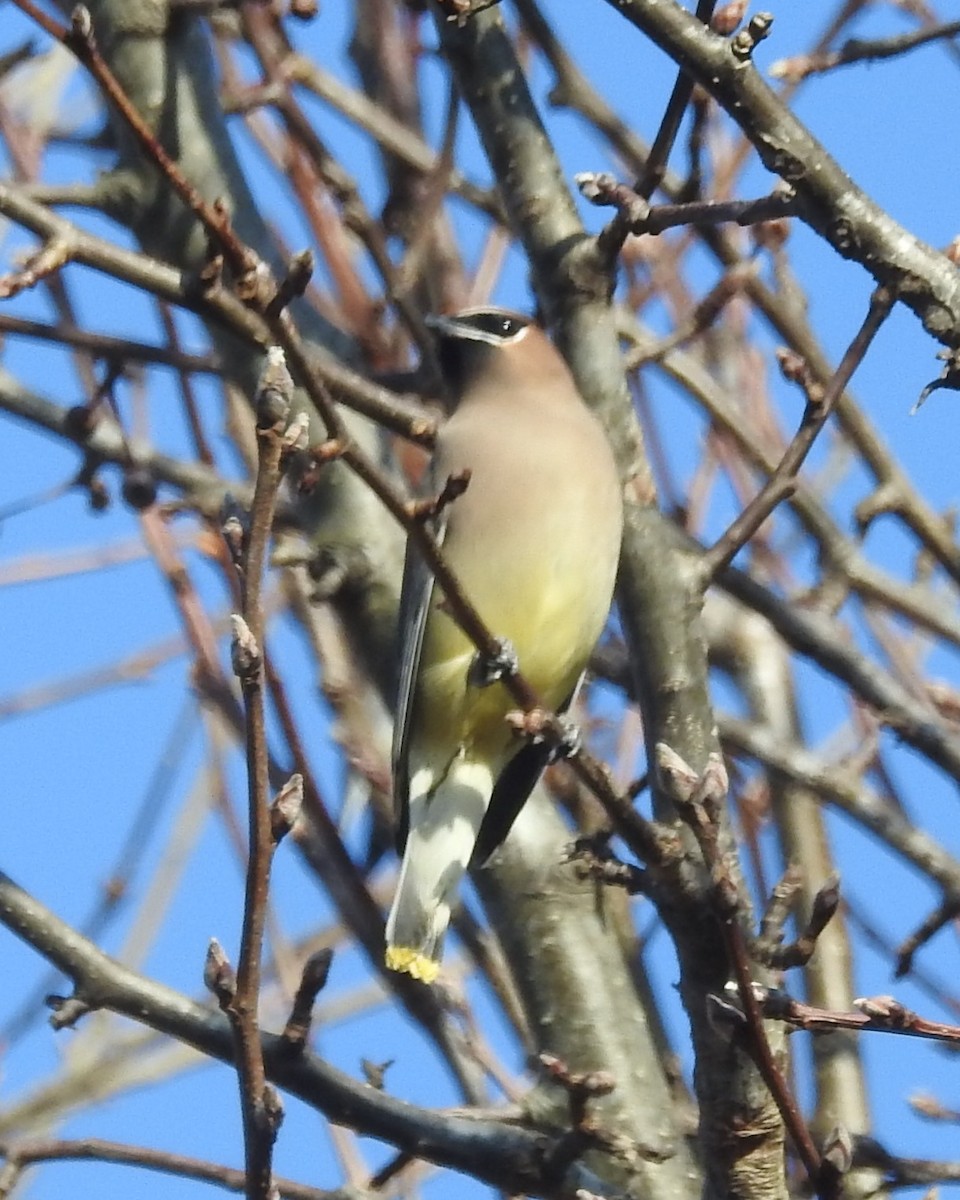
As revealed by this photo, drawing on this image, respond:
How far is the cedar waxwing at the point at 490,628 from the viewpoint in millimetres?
3621

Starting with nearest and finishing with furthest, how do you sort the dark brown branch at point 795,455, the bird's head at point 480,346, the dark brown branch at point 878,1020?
the dark brown branch at point 878,1020 → the dark brown branch at point 795,455 → the bird's head at point 480,346

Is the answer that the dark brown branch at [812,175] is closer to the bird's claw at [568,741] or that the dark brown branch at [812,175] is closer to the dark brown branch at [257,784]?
the bird's claw at [568,741]

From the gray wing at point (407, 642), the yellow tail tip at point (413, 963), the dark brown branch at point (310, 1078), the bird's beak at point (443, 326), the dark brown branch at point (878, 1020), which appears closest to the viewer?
the dark brown branch at point (878, 1020)

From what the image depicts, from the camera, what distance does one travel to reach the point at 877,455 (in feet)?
13.3

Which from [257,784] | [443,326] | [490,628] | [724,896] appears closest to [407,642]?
[490,628]

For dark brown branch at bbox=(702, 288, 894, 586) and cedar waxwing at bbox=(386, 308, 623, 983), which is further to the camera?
cedar waxwing at bbox=(386, 308, 623, 983)

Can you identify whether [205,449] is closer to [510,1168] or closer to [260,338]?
[260,338]

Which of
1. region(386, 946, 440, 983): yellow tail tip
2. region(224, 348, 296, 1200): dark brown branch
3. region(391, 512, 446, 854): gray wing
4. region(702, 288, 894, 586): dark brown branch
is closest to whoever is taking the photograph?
region(224, 348, 296, 1200): dark brown branch

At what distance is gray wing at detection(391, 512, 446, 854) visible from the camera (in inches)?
141

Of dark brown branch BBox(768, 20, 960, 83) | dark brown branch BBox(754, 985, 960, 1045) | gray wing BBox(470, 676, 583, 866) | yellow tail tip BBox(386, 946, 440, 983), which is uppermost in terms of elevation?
dark brown branch BBox(768, 20, 960, 83)

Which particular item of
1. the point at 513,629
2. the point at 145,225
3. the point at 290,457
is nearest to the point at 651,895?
the point at 290,457

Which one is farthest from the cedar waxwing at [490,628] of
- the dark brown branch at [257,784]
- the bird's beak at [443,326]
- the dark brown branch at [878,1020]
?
the dark brown branch at [257,784]

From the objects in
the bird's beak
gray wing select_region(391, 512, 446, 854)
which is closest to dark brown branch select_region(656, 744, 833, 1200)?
gray wing select_region(391, 512, 446, 854)

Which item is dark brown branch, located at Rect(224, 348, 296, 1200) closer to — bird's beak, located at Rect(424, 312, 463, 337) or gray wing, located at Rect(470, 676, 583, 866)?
gray wing, located at Rect(470, 676, 583, 866)
